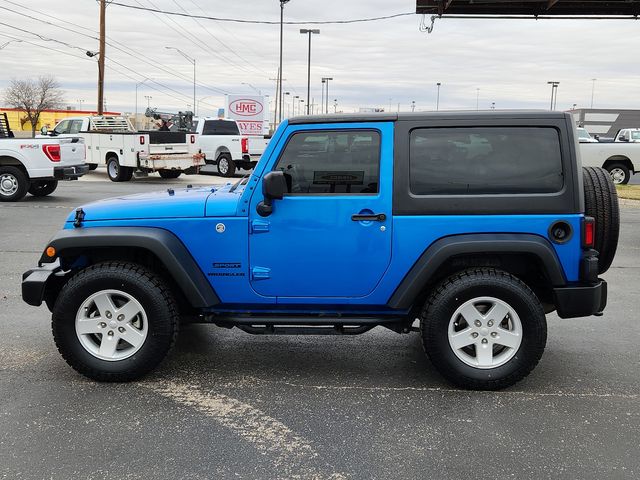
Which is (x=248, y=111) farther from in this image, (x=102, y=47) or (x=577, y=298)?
(x=577, y=298)

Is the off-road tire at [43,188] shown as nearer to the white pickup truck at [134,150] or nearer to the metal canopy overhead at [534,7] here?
the white pickup truck at [134,150]

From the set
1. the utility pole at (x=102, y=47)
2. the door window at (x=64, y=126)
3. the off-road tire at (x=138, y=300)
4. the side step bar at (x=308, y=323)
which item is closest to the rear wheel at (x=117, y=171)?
the door window at (x=64, y=126)

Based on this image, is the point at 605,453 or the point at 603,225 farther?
the point at 603,225

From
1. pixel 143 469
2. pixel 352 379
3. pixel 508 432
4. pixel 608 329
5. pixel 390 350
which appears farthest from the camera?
pixel 608 329

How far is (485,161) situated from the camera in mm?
4348

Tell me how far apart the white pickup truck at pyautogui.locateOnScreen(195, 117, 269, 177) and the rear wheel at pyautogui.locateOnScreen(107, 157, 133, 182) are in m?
3.80

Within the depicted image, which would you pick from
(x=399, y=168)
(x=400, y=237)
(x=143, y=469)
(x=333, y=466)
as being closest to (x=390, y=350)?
(x=400, y=237)

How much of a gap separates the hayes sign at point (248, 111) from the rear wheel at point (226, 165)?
13.2 m

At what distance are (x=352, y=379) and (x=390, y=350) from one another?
0.74 metres

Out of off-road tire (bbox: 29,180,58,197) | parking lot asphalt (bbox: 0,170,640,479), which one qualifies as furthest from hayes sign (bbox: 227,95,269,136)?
parking lot asphalt (bbox: 0,170,640,479)

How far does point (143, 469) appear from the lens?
333 centimetres

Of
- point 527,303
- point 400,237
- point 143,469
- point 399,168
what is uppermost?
point 399,168

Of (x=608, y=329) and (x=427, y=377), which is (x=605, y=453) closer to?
(x=427, y=377)

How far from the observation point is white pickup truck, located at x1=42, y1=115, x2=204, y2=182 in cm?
2033
